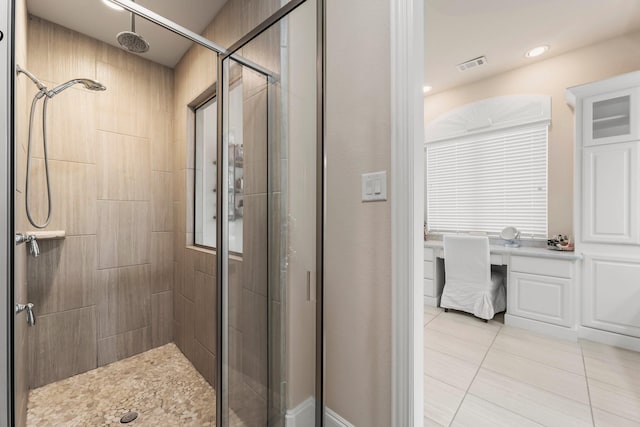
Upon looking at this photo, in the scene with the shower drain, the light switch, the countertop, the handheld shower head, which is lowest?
the shower drain

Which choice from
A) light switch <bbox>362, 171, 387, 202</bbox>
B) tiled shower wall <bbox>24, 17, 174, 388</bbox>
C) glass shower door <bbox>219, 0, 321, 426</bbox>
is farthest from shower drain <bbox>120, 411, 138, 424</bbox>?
light switch <bbox>362, 171, 387, 202</bbox>

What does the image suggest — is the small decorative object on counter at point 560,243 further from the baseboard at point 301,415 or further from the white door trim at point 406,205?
the baseboard at point 301,415

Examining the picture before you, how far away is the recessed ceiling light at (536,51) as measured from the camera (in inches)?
105

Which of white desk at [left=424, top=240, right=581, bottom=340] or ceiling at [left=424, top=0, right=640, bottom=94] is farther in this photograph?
white desk at [left=424, top=240, right=581, bottom=340]

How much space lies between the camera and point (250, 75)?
1227 mm

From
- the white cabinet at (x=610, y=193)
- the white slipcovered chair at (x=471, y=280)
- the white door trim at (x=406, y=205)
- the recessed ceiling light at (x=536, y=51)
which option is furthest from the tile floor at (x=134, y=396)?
the recessed ceiling light at (x=536, y=51)

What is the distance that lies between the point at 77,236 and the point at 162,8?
1452 mm

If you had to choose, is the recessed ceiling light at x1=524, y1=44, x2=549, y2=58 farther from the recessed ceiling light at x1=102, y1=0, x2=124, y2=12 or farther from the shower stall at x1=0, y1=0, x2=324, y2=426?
the recessed ceiling light at x1=102, y1=0, x2=124, y2=12

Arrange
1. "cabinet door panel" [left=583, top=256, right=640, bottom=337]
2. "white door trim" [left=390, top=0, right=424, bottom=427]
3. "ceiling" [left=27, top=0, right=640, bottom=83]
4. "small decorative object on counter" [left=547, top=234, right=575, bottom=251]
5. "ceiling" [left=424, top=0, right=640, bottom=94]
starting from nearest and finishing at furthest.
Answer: "white door trim" [left=390, top=0, right=424, bottom=427] → "ceiling" [left=27, top=0, right=640, bottom=83] → "ceiling" [left=424, top=0, right=640, bottom=94] → "cabinet door panel" [left=583, top=256, right=640, bottom=337] → "small decorative object on counter" [left=547, top=234, right=575, bottom=251]

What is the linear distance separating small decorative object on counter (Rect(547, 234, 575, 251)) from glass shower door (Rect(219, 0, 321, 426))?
9.41 feet

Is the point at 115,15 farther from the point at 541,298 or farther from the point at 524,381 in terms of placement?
the point at 541,298

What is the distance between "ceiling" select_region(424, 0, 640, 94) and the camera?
6.84 feet

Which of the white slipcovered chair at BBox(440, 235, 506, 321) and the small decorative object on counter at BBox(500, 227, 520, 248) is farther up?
the small decorative object on counter at BBox(500, 227, 520, 248)

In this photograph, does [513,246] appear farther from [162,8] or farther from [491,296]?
[162,8]
